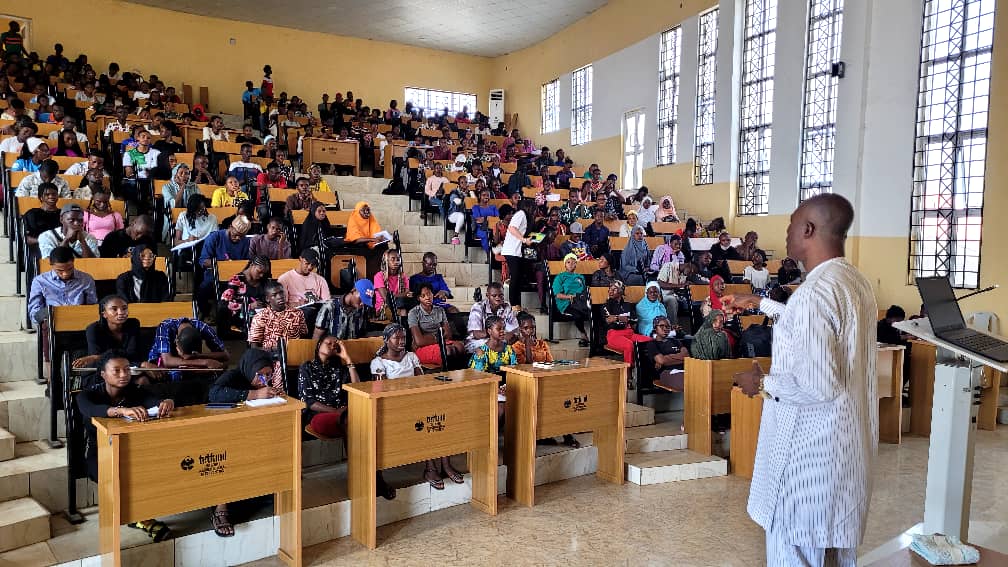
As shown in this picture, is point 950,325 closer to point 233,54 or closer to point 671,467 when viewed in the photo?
point 671,467

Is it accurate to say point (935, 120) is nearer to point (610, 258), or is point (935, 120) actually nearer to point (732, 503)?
point (610, 258)

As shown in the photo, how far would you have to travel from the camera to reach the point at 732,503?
13.6 feet

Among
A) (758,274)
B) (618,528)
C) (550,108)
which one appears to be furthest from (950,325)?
(550,108)

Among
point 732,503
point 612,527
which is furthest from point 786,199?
point 612,527

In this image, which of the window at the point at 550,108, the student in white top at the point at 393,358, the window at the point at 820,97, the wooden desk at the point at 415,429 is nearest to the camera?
the wooden desk at the point at 415,429

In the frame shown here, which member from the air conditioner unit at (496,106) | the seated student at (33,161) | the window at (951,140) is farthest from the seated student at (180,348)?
the air conditioner unit at (496,106)

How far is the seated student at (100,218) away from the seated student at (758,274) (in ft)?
20.8

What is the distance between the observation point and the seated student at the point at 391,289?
18.5 feet

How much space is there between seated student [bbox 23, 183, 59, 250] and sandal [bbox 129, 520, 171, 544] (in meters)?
2.97

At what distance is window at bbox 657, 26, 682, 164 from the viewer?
1208 centimetres

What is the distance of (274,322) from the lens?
4547 mm

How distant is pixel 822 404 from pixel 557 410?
7.64ft

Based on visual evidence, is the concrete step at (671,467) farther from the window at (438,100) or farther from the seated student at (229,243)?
the window at (438,100)

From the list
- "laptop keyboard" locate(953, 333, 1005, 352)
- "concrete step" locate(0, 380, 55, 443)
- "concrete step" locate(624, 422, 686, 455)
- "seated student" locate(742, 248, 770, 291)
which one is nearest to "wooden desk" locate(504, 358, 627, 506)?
"concrete step" locate(624, 422, 686, 455)
